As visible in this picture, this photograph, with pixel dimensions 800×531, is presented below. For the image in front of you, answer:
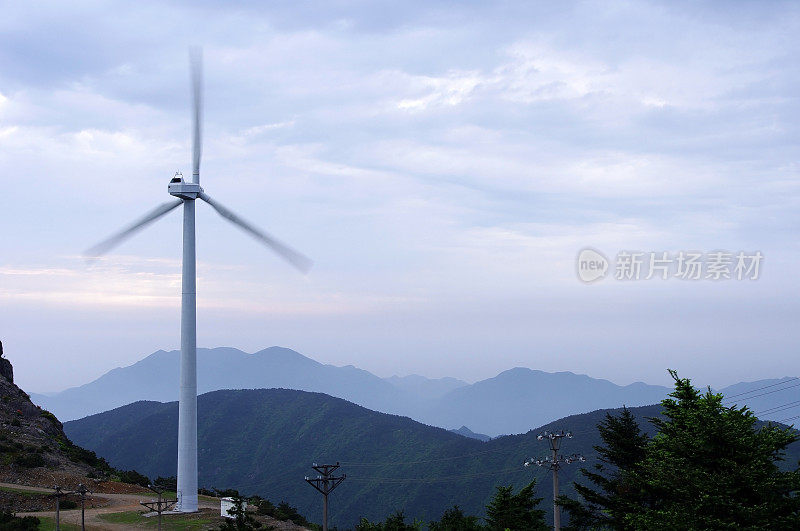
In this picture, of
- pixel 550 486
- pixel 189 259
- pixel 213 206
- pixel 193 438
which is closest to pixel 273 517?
pixel 193 438

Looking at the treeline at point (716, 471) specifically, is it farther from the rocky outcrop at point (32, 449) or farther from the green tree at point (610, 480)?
the rocky outcrop at point (32, 449)

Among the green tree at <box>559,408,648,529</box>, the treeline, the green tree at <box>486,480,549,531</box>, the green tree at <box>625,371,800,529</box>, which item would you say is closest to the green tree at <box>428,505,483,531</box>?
the green tree at <box>486,480,549,531</box>

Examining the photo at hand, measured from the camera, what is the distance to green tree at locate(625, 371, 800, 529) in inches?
1148

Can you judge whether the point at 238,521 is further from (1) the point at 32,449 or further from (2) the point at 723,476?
(1) the point at 32,449

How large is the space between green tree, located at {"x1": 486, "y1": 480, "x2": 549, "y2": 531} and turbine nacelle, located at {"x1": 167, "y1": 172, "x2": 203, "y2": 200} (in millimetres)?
34832

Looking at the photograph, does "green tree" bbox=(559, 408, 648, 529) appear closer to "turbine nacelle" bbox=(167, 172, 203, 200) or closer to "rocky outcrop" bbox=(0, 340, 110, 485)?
"turbine nacelle" bbox=(167, 172, 203, 200)

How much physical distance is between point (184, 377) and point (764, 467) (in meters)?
41.9

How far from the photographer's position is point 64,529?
52562mm

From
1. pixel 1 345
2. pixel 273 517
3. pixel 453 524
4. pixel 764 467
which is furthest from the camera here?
pixel 1 345

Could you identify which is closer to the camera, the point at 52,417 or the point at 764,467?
the point at 764,467

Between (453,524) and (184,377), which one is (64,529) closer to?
(184,377)

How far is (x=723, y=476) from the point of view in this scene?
2961 centimetres

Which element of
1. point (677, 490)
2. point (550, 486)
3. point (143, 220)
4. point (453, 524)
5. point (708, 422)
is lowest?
point (550, 486)

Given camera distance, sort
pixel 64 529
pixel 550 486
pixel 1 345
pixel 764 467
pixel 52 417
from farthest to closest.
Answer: pixel 550 486, pixel 1 345, pixel 52 417, pixel 64 529, pixel 764 467
